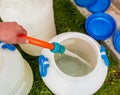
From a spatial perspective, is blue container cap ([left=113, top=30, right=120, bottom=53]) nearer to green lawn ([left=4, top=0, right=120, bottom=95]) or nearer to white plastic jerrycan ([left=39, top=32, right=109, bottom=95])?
green lawn ([left=4, top=0, right=120, bottom=95])

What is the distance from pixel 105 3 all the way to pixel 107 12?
55mm

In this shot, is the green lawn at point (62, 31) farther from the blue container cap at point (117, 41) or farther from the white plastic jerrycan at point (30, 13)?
the white plastic jerrycan at point (30, 13)

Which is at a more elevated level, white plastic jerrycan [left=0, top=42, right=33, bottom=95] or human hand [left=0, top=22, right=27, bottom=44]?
human hand [left=0, top=22, right=27, bottom=44]

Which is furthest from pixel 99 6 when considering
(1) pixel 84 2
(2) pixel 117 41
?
(2) pixel 117 41

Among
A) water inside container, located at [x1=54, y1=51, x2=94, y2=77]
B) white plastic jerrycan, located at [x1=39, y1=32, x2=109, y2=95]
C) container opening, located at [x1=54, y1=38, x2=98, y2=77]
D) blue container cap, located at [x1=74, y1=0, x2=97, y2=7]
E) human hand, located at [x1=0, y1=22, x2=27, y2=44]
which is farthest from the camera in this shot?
blue container cap, located at [x1=74, y1=0, x2=97, y2=7]

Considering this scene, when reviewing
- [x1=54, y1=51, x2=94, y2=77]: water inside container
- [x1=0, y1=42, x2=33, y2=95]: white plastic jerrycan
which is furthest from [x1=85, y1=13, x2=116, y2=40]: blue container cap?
[x1=0, y1=42, x2=33, y2=95]: white plastic jerrycan

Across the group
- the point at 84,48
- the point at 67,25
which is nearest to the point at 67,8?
the point at 67,25

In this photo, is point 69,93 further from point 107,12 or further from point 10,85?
point 107,12

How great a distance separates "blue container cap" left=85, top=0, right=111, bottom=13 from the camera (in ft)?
5.38

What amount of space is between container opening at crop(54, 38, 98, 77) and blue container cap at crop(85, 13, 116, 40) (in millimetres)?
211

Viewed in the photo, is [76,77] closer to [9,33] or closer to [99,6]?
[9,33]

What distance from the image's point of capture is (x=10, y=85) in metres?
1.28

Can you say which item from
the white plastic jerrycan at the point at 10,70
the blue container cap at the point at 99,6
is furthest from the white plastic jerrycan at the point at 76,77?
the blue container cap at the point at 99,6

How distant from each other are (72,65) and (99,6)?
0.40 m
